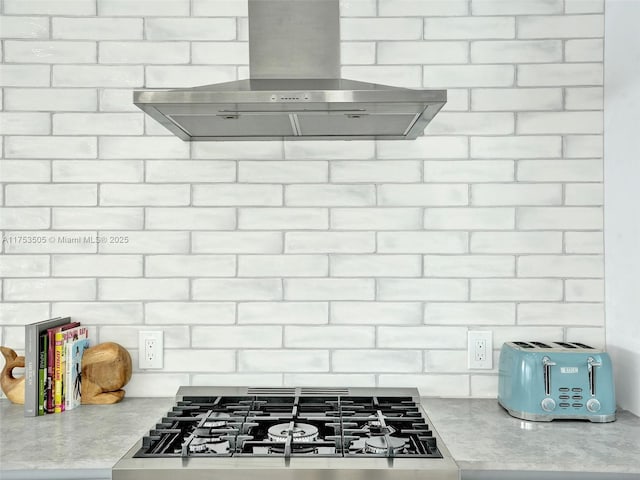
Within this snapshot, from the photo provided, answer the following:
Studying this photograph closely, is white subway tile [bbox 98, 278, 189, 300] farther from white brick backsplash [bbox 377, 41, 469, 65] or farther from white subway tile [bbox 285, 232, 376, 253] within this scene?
white brick backsplash [bbox 377, 41, 469, 65]

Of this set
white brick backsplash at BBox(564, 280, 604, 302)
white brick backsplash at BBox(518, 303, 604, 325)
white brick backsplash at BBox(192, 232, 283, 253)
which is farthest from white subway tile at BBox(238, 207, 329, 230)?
white brick backsplash at BBox(564, 280, 604, 302)

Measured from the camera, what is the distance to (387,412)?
1.83 m

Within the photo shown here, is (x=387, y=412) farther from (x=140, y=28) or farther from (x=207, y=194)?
(x=140, y=28)

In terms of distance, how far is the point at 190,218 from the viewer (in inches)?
82.3

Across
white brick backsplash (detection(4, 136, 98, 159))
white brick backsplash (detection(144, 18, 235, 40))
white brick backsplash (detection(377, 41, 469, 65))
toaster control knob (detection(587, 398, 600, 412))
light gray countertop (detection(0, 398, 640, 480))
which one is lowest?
light gray countertop (detection(0, 398, 640, 480))

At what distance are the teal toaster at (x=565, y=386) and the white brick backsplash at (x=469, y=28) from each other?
115 centimetres

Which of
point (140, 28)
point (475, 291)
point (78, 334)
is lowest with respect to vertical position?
point (78, 334)

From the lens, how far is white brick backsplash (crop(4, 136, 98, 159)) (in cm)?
209

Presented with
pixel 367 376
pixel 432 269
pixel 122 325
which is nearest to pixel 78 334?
pixel 122 325

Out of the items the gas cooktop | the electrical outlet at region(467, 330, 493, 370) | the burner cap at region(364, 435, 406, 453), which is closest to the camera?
the gas cooktop

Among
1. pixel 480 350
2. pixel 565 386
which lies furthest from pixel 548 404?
pixel 480 350

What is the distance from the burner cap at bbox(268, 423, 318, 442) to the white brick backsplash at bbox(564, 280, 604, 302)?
107 cm

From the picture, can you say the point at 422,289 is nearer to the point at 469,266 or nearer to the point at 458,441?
the point at 469,266

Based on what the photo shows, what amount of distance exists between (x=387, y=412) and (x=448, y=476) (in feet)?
1.49
